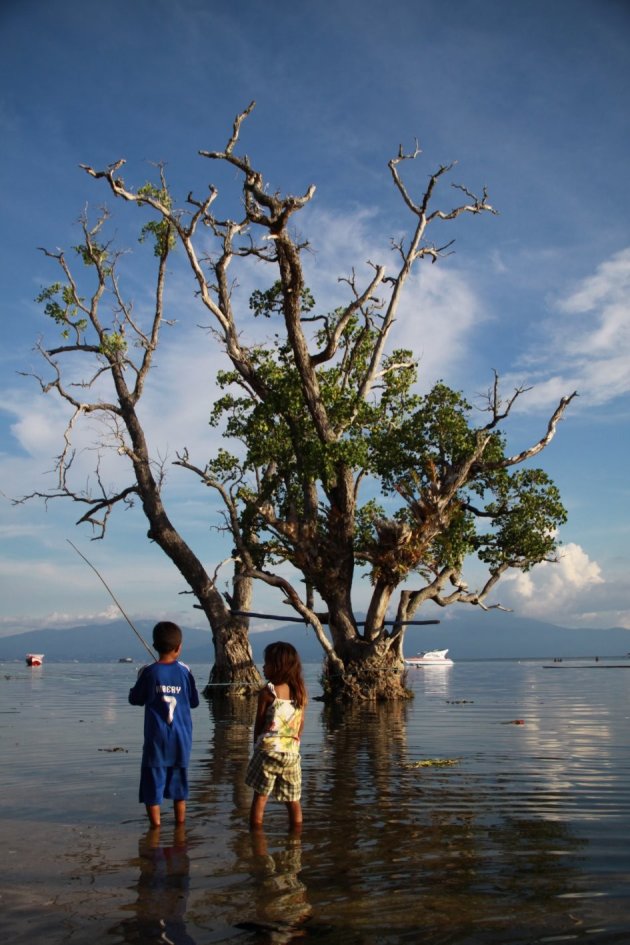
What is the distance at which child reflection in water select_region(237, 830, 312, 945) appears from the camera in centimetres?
440

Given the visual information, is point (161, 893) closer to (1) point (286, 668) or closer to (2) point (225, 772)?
(1) point (286, 668)

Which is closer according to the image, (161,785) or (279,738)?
(161,785)

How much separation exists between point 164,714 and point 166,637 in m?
0.65

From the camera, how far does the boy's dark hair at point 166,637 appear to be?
716cm

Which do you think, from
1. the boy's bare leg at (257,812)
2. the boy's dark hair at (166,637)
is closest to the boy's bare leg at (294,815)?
the boy's bare leg at (257,812)

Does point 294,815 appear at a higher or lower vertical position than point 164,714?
lower

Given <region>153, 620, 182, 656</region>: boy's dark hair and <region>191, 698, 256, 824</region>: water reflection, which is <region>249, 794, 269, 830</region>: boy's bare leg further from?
<region>153, 620, 182, 656</region>: boy's dark hair

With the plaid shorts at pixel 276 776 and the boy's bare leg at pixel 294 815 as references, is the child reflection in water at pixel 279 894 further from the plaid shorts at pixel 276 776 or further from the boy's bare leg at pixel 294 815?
the plaid shorts at pixel 276 776

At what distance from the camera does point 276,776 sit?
272 inches

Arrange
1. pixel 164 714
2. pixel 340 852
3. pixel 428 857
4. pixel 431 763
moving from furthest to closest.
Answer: pixel 431 763
pixel 164 714
pixel 340 852
pixel 428 857

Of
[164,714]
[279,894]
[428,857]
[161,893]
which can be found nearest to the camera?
[279,894]

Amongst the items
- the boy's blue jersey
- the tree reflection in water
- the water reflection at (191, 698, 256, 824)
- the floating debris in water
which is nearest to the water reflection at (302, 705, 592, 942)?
the tree reflection in water

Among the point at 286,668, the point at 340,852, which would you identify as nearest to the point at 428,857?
the point at 340,852

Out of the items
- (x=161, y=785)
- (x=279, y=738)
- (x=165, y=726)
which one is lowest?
(x=161, y=785)
